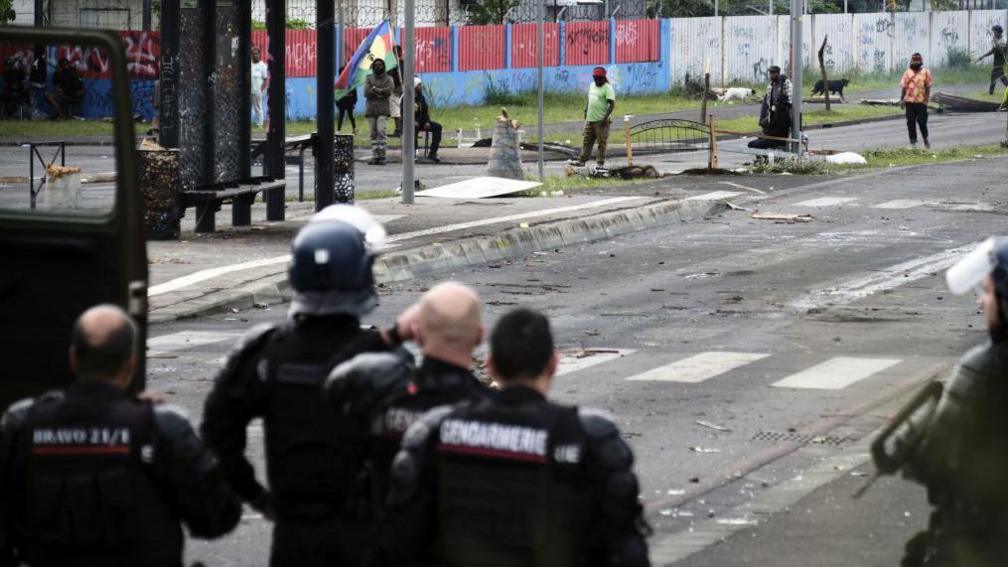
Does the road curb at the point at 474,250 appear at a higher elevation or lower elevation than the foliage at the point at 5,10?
lower

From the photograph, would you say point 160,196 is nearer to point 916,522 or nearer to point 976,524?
point 916,522

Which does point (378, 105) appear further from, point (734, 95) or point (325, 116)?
point (734, 95)

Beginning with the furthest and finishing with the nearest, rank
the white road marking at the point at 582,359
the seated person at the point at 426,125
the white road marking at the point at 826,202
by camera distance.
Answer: the seated person at the point at 426,125
the white road marking at the point at 826,202
the white road marking at the point at 582,359

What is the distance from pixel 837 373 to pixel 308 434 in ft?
25.8

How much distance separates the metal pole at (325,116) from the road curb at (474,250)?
8.31 ft

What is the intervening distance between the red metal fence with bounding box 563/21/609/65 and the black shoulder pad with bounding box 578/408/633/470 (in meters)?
50.1

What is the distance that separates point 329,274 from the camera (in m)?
5.19

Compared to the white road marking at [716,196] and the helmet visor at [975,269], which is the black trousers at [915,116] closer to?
the white road marking at [716,196]

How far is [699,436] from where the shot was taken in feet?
34.1

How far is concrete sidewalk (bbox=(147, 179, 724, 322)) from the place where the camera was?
1611cm

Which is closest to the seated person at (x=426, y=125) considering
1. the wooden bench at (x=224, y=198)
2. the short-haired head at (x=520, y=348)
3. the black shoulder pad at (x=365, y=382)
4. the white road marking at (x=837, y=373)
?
the wooden bench at (x=224, y=198)

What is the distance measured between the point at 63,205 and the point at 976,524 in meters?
3.98

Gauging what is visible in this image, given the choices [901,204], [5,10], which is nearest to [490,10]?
[5,10]

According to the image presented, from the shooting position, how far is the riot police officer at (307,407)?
16.7 feet
